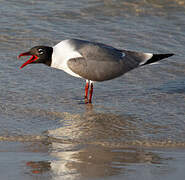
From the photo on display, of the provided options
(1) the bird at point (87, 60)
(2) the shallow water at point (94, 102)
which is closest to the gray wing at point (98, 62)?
(1) the bird at point (87, 60)

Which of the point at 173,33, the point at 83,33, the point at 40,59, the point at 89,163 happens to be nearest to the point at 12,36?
the point at 83,33

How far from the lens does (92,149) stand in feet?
15.3

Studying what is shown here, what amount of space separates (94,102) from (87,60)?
1.81 ft

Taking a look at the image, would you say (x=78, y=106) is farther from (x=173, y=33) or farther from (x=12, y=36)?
(x=173, y=33)

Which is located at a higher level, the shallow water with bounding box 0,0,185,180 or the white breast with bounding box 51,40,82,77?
the white breast with bounding box 51,40,82,77

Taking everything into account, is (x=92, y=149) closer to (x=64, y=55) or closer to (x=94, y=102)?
(x=94, y=102)

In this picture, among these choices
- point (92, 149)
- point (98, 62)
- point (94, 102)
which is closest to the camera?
point (92, 149)

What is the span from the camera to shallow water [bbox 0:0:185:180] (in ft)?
13.8

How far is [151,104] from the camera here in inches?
250

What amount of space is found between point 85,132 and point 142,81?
2289 millimetres

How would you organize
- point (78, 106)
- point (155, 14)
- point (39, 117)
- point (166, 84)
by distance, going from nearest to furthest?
point (39, 117)
point (78, 106)
point (166, 84)
point (155, 14)

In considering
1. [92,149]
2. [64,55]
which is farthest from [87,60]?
[92,149]

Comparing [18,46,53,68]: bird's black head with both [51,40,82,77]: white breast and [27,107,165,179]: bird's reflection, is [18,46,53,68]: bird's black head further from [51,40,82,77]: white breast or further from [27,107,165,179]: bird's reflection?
[27,107,165,179]: bird's reflection

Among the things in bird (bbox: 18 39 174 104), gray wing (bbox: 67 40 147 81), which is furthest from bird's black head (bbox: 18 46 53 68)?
gray wing (bbox: 67 40 147 81)
